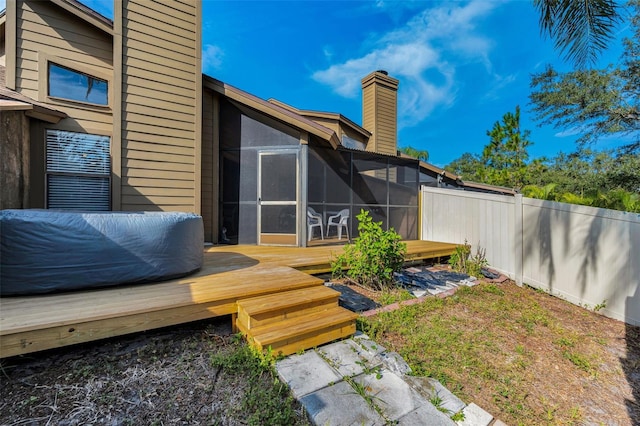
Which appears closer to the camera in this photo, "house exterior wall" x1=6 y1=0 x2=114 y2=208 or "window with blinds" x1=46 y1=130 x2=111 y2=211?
"house exterior wall" x1=6 y1=0 x2=114 y2=208

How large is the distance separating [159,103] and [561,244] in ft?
23.6

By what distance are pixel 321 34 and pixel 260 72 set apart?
6679 mm

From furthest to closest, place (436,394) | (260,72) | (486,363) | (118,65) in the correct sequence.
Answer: (260,72), (118,65), (486,363), (436,394)

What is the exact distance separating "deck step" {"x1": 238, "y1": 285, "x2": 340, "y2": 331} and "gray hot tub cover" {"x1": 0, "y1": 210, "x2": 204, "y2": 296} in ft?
3.32

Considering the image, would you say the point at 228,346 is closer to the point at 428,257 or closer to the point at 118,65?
the point at 428,257

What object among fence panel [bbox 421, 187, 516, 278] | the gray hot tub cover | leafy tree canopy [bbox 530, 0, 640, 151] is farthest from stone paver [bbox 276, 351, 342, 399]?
leafy tree canopy [bbox 530, 0, 640, 151]

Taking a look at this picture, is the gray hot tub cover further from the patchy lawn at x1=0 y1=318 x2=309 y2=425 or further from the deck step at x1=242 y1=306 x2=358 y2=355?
the deck step at x1=242 y1=306 x2=358 y2=355

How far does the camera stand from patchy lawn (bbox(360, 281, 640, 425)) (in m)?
2.07

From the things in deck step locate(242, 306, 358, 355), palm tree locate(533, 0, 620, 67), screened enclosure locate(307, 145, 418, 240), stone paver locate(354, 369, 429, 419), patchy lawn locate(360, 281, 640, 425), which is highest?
palm tree locate(533, 0, 620, 67)

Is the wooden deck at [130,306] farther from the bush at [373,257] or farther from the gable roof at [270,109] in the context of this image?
the gable roof at [270,109]

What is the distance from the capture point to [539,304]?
4152 mm

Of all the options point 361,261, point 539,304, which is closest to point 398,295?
point 361,261

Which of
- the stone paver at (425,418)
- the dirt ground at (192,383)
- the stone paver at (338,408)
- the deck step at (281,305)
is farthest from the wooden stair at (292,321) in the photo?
the stone paver at (425,418)

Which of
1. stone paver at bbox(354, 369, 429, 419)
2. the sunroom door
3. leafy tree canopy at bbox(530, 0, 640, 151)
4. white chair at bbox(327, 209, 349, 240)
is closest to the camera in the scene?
stone paver at bbox(354, 369, 429, 419)
